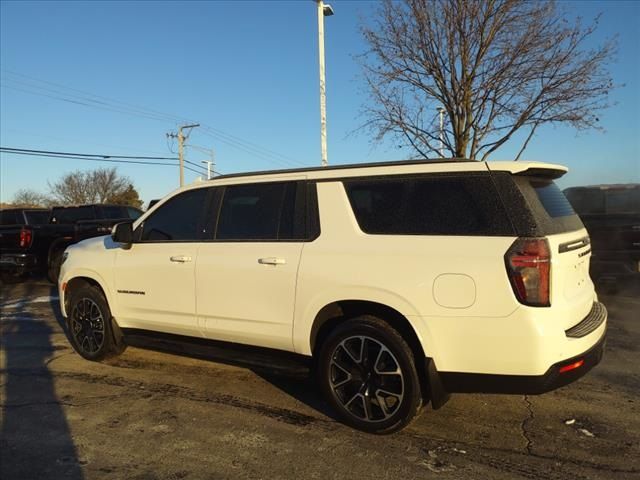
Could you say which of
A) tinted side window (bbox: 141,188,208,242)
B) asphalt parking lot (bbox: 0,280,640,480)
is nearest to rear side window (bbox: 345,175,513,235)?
asphalt parking lot (bbox: 0,280,640,480)

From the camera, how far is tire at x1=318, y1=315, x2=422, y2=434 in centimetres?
364

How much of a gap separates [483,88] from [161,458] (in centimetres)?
1089

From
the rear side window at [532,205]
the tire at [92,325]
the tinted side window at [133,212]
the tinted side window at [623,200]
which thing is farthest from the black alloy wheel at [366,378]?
the tinted side window at [133,212]

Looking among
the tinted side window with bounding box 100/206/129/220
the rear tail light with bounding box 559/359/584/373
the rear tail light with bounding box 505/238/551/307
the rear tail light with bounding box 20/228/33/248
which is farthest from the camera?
the tinted side window with bounding box 100/206/129/220

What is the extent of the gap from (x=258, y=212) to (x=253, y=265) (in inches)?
19.5

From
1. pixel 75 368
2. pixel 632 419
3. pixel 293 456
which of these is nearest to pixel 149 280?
pixel 75 368

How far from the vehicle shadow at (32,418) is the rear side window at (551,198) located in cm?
351

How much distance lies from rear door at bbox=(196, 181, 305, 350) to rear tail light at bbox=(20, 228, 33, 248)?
28.9ft

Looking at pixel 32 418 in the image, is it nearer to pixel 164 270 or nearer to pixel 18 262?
pixel 164 270

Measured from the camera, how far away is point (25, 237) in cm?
1166

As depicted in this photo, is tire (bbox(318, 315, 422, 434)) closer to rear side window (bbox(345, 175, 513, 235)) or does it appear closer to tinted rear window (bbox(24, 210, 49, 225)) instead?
rear side window (bbox(345, 175, 513, 235))

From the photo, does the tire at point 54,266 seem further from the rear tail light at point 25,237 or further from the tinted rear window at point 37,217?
the tinted rear window at point 37,217

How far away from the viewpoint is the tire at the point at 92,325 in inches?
216

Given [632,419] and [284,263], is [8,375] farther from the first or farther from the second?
[632,419]
